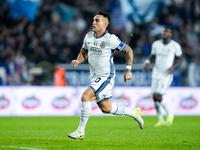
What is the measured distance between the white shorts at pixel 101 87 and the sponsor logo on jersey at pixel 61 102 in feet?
31.6

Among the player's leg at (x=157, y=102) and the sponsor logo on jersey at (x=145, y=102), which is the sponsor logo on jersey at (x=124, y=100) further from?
the player's leg at (x=157, y=102)

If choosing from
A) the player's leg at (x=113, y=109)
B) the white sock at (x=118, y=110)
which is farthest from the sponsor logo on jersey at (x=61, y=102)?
the white sock at (x=118, y=110)

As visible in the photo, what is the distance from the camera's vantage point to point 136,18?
19359mm

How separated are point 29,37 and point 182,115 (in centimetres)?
880

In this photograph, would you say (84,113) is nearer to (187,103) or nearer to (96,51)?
(96,51)

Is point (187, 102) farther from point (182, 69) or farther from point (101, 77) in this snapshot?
point (101, 77)

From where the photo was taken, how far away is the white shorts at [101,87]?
7285 mm

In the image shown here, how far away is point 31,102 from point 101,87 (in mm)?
9879

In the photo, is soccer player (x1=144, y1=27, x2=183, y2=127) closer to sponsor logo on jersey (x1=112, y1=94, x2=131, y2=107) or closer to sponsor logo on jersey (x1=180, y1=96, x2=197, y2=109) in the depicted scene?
sponsor logo on jersey (x1=112, y1=94, x2=131, y2=107)

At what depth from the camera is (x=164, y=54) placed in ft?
39.0

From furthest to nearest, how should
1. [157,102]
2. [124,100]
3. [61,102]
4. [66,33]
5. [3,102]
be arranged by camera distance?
[66,33] → [124,100] → [61,102] → [3,102] → [157,102]

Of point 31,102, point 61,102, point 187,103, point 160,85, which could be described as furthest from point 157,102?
point 31,102

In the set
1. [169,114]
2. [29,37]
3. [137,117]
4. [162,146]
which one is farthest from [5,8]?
[162,146]

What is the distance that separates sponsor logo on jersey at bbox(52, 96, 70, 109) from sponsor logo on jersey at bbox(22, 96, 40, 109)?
2.34 feet
